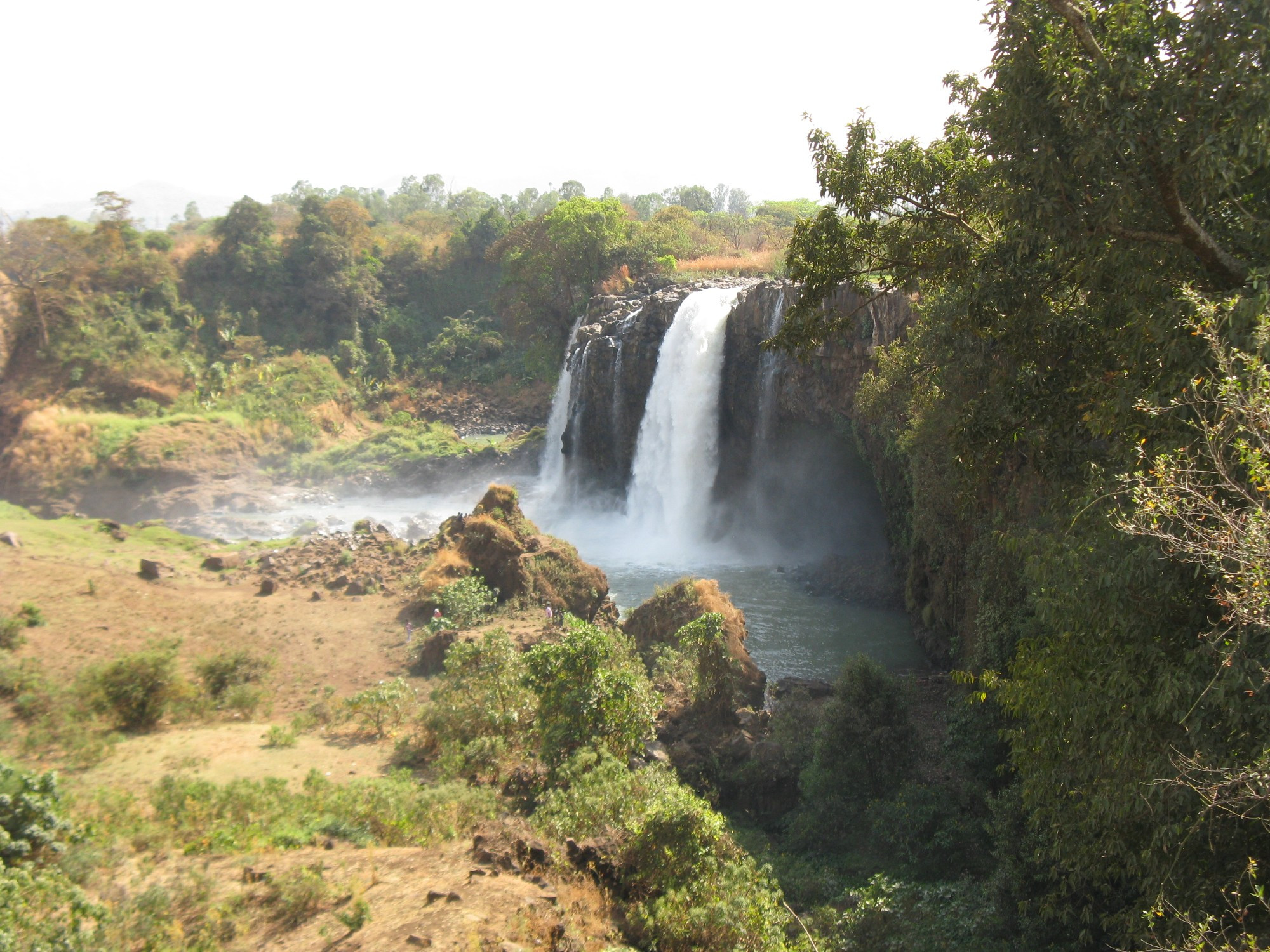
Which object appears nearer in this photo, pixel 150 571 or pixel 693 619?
pixel 693 619

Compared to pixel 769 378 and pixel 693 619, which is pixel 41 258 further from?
pixel 693 619

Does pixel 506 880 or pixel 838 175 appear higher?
pixel 838 175

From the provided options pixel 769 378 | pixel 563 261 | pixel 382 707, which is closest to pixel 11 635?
pixel 382 707

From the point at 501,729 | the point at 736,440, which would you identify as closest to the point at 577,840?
the point at 501,729

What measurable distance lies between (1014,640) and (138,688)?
11757 millimetres

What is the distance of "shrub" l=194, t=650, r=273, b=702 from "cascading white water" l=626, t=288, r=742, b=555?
13.4 meters

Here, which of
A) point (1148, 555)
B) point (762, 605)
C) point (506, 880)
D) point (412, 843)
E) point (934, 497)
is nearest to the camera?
point (1148, 555)

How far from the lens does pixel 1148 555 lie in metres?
4.58

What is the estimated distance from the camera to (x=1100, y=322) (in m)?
6.36

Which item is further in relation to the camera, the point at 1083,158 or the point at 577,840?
the point at 577,840

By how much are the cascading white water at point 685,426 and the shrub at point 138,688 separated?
15.2m

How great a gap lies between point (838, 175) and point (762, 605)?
1336 centimetres

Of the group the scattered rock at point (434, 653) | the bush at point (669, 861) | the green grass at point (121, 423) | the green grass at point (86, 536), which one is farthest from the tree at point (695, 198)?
the bush at point (669, 861)

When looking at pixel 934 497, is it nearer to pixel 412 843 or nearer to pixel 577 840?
pixel 577 840
